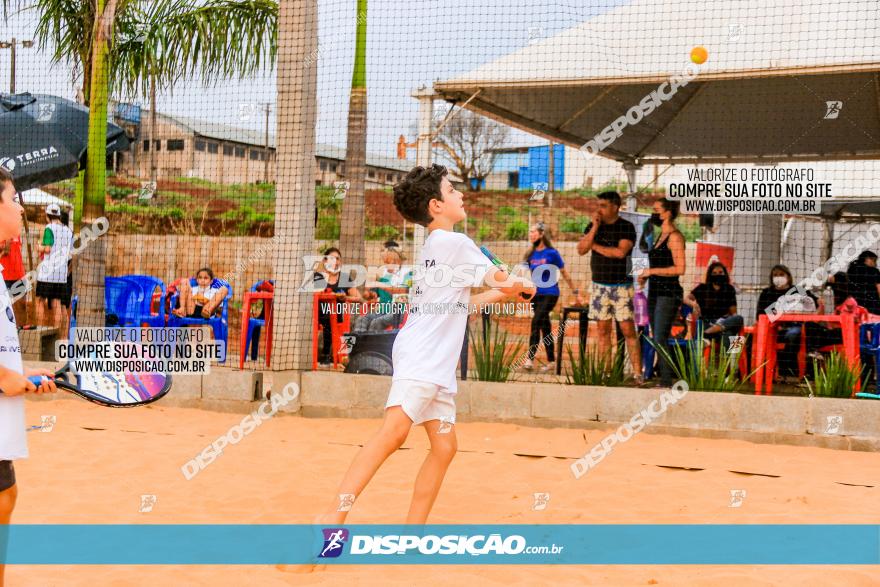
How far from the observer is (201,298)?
9.59 metres

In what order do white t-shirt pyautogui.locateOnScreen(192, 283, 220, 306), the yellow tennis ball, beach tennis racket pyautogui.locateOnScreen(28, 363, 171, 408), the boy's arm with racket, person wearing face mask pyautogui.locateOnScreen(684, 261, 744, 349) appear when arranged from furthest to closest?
white t-shirt pyautogui.locateOnScreen(192, 283, 220, 306) < person wearing face mask pyautogui.locateOnScreen(684, 261, 744, 349) < the yellow tennis ball < beach tennis racket pyautogui.locateOnScreen(28, 363, 171, 408) < the boy's arm with racket

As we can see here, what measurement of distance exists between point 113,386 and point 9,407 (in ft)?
1.32

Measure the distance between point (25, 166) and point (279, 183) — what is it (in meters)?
3.13

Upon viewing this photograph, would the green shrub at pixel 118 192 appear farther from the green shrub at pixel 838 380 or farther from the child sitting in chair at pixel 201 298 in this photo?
the green shrub at pixel 838 380

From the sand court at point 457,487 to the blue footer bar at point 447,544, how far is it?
12 centimetres

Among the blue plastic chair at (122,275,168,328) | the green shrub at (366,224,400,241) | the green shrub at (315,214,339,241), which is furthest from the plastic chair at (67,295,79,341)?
the green shrub at (366,224,400,241)

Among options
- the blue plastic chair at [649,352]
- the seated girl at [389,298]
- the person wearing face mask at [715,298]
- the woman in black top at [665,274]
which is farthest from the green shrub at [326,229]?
the woman in black top at [665,274]

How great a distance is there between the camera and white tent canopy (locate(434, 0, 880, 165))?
8141 mm

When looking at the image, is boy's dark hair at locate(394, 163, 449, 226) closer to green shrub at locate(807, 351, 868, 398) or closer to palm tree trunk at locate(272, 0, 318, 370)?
palm tree trunk at locate(272, 0, 318, 370)

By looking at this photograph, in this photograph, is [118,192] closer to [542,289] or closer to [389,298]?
[389,298]

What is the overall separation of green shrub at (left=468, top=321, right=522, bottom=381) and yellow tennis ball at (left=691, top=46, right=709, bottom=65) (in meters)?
3.34

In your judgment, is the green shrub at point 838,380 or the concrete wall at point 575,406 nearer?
the concrete wall at point 575,406

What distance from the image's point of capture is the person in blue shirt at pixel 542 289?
888 cm

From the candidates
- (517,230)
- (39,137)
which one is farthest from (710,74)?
(517,230)
